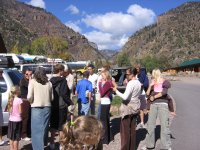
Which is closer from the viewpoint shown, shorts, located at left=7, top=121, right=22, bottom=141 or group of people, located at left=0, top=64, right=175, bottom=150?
group of people, located at left=0, top=64, right=175, bottom=150

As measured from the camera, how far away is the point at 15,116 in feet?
26.3

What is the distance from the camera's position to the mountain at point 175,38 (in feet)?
461

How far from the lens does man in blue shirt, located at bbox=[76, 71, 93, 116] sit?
32.8 ft

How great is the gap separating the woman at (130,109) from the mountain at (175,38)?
130m

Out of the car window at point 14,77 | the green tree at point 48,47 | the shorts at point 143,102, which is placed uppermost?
the green tree at point 48,47

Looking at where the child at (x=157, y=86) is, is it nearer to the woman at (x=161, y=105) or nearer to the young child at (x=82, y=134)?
the woman at (x=161, y=105)

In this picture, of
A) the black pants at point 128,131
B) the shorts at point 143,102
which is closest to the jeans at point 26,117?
the black pants at point 128,131

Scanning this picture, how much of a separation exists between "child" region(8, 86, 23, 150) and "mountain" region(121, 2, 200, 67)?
→ 13046 centimetres

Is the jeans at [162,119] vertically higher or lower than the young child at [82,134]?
lower

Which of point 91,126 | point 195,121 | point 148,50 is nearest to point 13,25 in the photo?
point 148,50

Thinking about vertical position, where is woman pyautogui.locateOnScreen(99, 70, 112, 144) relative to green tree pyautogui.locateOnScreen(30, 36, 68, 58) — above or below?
below

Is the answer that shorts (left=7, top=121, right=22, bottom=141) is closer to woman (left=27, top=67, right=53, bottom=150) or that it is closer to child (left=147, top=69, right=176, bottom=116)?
woman (left=27, top=67, right=53, bottom=150)

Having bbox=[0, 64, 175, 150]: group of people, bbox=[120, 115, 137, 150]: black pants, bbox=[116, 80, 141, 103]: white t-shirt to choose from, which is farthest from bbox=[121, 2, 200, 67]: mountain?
bbox=[116, 80, 141, 103]: white t-shirt

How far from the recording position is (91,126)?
300 cm
